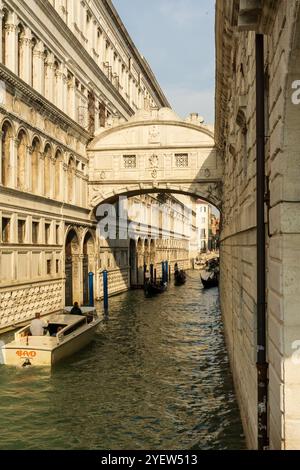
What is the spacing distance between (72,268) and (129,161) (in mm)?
5145

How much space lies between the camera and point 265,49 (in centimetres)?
520

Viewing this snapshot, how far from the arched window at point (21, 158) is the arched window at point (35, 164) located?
2.91 ft

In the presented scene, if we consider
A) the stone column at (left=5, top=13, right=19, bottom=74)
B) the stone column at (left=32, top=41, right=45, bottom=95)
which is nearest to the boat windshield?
the stone column at (left=5, top=13, right=19, bottom=74)

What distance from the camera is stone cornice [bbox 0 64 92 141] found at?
47.5 feet

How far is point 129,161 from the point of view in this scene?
885 inches

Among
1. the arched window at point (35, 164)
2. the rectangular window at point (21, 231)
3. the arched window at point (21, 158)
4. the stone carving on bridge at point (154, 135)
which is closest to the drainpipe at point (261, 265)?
the arched window at point (21, 158)

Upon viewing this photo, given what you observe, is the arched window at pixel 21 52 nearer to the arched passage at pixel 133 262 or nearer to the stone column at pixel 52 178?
the stone column at pixel 52 178

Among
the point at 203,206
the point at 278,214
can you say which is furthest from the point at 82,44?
the point at 203,206

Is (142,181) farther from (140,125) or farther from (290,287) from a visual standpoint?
(290,287)

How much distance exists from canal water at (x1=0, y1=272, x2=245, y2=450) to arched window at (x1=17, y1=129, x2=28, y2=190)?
522 centimetres

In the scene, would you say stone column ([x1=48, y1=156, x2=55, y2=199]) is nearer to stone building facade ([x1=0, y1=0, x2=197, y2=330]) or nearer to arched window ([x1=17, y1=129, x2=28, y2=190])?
stone building facade ([x1=0, y1=0, x2=197, y2=330])

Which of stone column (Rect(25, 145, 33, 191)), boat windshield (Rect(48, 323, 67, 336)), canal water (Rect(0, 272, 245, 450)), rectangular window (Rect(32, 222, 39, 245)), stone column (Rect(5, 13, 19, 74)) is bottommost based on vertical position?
canal water (Rect(0, 272, 245, 450))

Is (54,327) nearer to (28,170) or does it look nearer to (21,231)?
(21,231)

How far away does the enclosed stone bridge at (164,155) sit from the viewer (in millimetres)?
21844
